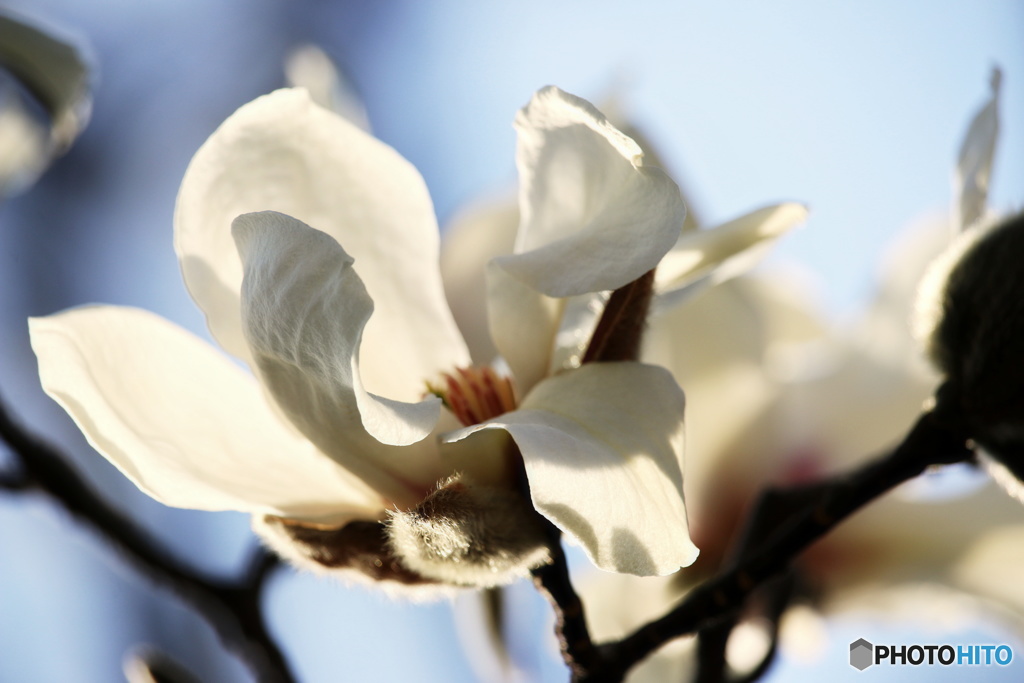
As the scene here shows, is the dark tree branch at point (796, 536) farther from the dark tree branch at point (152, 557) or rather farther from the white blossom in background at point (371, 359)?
the dark tree branch at point (152, 557)

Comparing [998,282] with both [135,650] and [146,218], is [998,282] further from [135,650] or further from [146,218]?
[146,218]

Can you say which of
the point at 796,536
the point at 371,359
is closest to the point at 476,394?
the point at 371,359

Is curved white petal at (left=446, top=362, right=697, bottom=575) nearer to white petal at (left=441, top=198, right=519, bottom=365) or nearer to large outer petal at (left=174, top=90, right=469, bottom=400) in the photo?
large outer petal at (left=174, top=90, right=469, bottom=400)

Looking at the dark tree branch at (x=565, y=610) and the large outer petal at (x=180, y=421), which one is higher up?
the large outer petal at (x=180, y=421)

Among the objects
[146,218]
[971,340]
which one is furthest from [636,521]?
[146,218]

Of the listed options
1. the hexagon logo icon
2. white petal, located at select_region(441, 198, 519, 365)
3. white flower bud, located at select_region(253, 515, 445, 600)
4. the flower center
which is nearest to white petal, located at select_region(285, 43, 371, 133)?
white petal, located at select_region(441, 198, 519, 365)

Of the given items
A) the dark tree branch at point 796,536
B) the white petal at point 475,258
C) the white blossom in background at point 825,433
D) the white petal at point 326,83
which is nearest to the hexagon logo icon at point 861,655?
the white blossom in background at point 825,433

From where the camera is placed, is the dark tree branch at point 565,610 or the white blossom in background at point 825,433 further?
the white blossom in background at point 825,433
